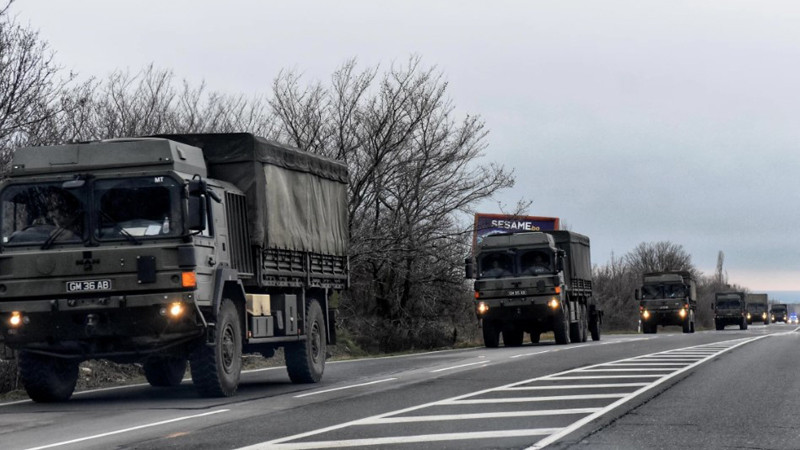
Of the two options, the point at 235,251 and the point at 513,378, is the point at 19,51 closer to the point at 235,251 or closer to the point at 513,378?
the point at 235,251

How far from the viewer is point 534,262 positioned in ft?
111

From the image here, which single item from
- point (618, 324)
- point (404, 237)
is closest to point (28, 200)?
point (404, 237)

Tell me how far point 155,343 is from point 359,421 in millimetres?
3873

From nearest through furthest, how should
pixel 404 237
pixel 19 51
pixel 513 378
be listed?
pixel 513 378 → pixel 19 51 → pixel 404 237

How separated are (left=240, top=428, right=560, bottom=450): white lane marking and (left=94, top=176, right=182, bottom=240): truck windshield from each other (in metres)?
5.17

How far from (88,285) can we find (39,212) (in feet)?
4.18

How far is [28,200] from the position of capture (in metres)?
15.0

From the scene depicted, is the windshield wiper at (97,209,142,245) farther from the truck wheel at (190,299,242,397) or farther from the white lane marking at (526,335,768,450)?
the white lane marking at (526,335,768,450)

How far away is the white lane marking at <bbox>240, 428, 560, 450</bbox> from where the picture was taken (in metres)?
9.95

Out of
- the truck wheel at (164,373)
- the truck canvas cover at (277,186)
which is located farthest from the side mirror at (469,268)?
the truck wheel at (164,373)

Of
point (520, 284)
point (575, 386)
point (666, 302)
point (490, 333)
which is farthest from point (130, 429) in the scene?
point (666, 302)

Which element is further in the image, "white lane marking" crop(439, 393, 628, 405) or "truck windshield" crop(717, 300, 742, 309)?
"truck windshield" crop(717, 300, 742, 309)

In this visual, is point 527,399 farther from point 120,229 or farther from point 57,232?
point 57,232

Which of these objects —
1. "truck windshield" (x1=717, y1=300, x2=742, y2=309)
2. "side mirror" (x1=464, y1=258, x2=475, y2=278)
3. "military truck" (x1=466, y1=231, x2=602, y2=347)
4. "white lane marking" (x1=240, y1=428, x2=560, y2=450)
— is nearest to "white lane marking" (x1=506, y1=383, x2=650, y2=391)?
"white lane marking" (x1=240, y1=428, x2=560, y2=450)
